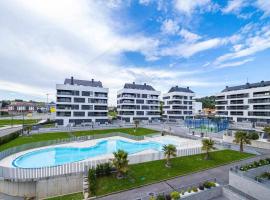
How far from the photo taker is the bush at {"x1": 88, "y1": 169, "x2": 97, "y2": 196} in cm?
1858

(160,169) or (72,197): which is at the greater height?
(160,169)

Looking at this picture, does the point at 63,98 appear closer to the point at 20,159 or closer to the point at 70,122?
the point at 70,122

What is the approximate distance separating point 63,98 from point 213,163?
53027mm

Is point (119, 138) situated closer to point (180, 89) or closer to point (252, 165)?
point (252, 165)

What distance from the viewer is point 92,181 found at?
766 inches

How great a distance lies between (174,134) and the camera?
49.3 m

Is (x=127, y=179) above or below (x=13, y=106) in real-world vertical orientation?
below

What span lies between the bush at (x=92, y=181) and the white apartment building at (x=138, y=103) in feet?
199

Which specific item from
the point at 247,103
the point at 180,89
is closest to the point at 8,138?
Answer: the point at 247,103

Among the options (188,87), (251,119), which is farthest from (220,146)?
(188,87)

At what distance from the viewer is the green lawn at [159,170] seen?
1988 centimetres

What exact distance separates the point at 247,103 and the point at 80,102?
62.7 m

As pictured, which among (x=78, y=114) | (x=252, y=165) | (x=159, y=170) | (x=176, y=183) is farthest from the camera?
(x=78, y=114)

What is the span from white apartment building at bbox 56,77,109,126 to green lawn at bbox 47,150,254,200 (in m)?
46.6
